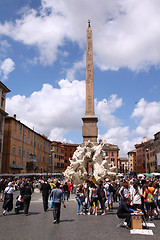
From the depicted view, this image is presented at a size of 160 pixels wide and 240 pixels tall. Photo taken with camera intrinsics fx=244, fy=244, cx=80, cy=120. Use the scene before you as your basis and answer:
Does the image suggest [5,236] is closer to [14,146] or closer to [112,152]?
[14,146]

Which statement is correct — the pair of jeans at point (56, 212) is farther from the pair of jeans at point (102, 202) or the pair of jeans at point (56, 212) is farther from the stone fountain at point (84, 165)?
the stone fountain at point (84, 165)

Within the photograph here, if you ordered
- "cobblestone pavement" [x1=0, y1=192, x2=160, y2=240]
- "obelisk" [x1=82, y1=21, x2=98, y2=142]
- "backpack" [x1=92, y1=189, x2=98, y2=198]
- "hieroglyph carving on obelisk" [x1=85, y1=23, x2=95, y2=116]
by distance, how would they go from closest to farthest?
1. "cobblestone pavement" [x1=0, y1=192, x2=160, y2=240]
2. "backpack" [x1=92, y1=189, x2=98, y2=198]
3. "obelisk" [x1=82, y1=21, x2=98, y2=142]
4. "hieroglyph carving on obelisk" [x1=85, y1=23, x2=95, y2=116]

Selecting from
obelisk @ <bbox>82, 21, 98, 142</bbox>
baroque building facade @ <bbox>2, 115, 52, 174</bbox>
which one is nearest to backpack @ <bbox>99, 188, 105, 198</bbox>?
obelisk @ <bbox>82, 21, 98, 142</bbox>

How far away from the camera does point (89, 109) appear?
66.6ft

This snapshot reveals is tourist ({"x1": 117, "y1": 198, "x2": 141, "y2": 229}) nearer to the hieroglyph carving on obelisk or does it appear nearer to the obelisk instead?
the obelisk

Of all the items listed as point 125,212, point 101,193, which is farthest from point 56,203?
point 101,193

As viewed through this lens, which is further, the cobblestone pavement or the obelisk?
the obelisk

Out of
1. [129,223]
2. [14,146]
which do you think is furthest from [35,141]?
[129,223]

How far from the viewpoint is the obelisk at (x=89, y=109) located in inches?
784

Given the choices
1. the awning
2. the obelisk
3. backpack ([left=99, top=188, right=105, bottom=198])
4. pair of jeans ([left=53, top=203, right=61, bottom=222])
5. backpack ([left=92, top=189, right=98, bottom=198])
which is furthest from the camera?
the awning

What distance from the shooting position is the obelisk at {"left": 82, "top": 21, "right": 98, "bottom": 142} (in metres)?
19.9

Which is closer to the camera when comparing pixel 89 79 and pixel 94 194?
pixel 94 194

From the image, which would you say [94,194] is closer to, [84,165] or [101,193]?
[101,193]

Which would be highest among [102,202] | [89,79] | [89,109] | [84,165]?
[89,79]
